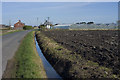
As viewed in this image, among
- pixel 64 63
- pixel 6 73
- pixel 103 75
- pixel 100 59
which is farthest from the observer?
pixel 64 63

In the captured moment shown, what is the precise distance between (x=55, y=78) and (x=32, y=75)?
3.73ft

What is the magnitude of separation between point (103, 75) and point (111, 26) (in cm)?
5190

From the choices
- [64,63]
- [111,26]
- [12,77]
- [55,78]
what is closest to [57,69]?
[64,63]

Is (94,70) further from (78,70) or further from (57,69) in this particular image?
(57,69)

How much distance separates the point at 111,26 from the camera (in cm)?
5625

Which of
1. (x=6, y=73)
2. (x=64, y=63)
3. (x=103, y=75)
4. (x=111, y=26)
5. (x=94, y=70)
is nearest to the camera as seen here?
(x=103, y=75)

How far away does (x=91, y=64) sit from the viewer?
824cm

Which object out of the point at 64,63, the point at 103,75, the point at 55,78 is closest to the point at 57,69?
the point at 64,63

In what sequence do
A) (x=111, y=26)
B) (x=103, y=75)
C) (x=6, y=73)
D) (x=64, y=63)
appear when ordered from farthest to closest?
1. (x=111, y=26)
2. (x=64, y=63)
3. (x=6, y=73)
4. (x=103, y=75)

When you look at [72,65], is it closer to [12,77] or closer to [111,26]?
[12,77]

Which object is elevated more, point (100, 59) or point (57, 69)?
point (100, 59)

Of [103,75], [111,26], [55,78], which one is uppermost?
[111,26]

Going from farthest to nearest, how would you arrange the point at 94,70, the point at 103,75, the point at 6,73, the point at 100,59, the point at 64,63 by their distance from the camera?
the point at 64,63 → the point at 100,59 → the point at 6,73 → the point at 94,70 → the point at 103,75

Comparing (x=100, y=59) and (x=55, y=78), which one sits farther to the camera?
(x=100, y=59)
